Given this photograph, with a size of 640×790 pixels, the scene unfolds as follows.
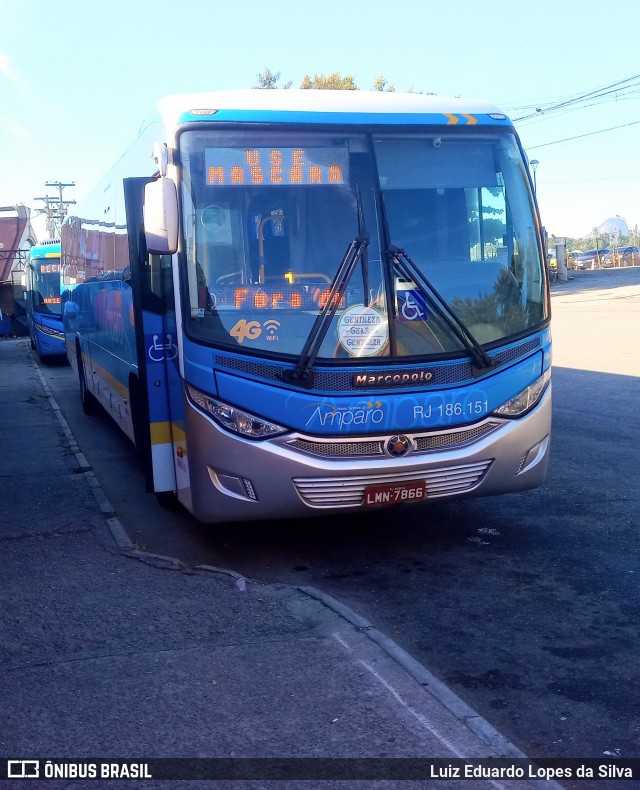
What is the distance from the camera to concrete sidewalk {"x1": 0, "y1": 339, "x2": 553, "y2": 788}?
3818mm

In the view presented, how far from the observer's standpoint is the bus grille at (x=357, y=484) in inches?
233

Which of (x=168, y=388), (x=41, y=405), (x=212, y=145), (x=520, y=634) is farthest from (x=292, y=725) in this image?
(x=41, y=405)

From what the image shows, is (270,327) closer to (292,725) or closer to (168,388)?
(168,388)

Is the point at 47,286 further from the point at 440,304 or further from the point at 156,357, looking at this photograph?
the point at 440,304

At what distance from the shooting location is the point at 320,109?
6148 mm

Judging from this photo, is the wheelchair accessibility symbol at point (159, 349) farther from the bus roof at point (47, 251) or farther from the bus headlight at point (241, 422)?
the bus roof at point (47, 251)

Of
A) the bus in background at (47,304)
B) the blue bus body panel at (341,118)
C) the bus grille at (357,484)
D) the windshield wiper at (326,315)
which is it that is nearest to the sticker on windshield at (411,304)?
the windshield wiper at (326,315)

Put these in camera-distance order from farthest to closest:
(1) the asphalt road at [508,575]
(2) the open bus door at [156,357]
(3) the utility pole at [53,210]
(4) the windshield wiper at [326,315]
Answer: (3) the utility pole at [53,210] → (2) the open bus door at [156,357] → (4) the windshield wiper at [326,315] → (1) the asphalt road at [508,575]

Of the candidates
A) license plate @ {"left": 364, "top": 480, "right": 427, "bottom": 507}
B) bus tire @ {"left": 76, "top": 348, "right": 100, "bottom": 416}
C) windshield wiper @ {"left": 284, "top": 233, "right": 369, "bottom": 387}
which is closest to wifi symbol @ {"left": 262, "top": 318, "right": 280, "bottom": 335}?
windshield wiper @ {"left": 284, "top": 233, "right": 369, "bottom": 387}

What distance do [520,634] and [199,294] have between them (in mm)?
2878

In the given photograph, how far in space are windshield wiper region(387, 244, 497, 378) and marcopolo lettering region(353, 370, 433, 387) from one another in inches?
12.6

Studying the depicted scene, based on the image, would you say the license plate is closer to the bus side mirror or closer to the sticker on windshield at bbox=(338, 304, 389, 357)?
the sticker on windshield at bbox=(338, 304, 389, 357)

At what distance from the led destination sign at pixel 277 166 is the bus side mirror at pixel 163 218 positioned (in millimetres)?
301

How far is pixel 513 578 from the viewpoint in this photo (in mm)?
5883
